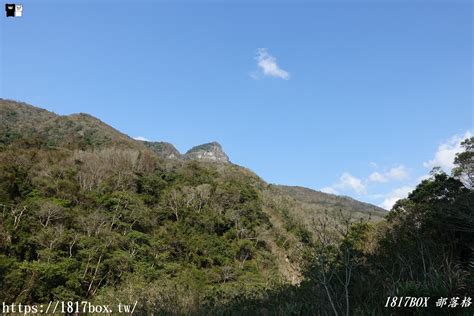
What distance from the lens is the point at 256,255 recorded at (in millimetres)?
33438

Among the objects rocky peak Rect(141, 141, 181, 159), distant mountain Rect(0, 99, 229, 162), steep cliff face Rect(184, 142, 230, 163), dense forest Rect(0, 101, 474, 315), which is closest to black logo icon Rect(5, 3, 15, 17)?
dense forest Rect(0, 101, 474, 315)

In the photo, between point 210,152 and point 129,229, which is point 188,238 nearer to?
point 129,229

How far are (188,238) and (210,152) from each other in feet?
279

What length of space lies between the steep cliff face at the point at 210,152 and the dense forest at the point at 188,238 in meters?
63.1

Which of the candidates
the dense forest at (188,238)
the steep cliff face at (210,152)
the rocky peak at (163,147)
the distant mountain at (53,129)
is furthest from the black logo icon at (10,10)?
the steep cliff face at (210,152)

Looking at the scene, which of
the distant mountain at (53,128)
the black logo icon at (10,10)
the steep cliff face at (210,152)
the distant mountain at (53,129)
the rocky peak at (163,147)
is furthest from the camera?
the steep cliff face at (210,152)

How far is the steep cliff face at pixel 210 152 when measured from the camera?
114000 millimetres

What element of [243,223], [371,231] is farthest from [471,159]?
[243,223]

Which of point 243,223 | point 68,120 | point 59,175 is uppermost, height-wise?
point 68,120

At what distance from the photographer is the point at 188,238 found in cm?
3198

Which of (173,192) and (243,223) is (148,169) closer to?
(173,192)

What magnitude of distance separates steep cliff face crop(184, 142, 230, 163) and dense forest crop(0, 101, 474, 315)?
63.1m

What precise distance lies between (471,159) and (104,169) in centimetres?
3122

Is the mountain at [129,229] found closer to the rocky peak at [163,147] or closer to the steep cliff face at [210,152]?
the rocky peak at [163,147]
